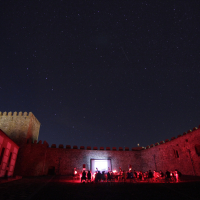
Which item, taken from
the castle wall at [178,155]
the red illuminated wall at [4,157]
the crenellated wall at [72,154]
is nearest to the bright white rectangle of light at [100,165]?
the crenellated wall at [72,154]

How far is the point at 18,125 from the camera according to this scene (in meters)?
22.7

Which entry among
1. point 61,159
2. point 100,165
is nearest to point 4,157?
point 61,159

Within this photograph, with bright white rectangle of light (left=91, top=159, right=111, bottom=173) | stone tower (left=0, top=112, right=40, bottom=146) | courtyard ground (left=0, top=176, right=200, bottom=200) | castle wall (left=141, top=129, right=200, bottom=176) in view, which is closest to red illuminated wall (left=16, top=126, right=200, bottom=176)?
castle wall (left=141, top=129, right=200, bottom=176)

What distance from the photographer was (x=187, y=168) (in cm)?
1608

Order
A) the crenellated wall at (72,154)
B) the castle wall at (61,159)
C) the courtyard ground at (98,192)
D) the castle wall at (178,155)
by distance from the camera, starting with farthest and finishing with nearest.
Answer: the castle wall at (61,159) < the crenellated wall at (72,154) < the castle wall at (178,155) < the courtyard ground at (98,192)

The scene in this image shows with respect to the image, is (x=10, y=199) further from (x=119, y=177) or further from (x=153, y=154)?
(x=153, y=154)

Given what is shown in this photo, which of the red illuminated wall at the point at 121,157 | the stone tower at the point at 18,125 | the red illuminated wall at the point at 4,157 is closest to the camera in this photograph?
the red illuminated wall at the point at 4,157

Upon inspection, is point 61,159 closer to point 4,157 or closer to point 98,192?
point 4,157

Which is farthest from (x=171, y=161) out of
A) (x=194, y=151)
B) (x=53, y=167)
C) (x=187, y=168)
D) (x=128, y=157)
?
(x=53, y=167)

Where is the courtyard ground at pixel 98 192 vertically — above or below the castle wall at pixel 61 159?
below

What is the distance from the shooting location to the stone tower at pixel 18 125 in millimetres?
22047

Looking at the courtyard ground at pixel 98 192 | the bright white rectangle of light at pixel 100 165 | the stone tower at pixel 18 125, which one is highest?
the stone tower at pixel 18 125

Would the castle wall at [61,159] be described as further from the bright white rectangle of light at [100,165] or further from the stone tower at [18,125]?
the stone tower at [18,125]

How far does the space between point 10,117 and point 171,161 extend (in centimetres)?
2463
